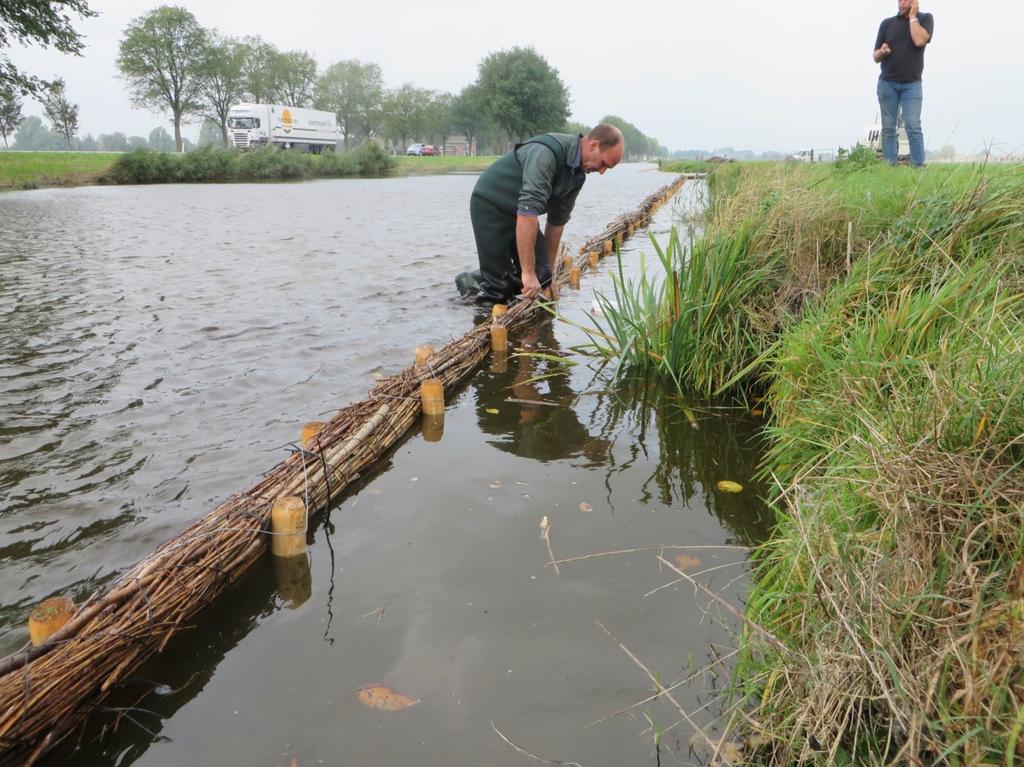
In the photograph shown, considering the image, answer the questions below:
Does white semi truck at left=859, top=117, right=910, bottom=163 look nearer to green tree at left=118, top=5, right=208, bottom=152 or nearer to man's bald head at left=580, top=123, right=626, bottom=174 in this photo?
man's bald head at left=580, top=123, right=626, bottom=174

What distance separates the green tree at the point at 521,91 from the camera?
7812cm

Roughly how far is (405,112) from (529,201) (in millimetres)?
93684

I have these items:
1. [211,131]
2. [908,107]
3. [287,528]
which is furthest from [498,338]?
[211,131]

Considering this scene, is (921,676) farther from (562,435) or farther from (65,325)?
(65,325)

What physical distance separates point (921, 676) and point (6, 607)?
3100 mm

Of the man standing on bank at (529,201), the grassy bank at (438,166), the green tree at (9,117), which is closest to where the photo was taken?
the man standing on bank at (529,201)

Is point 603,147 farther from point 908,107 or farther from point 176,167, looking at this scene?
point 176,167

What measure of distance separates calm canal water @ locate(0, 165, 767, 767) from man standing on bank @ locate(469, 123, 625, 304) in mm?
734

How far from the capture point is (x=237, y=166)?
129ft

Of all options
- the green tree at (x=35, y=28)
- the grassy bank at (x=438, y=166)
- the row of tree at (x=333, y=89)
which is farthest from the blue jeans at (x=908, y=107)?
the row of tree at (x=333, y=89)

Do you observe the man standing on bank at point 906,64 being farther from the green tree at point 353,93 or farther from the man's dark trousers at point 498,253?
the green tree at point 353,93

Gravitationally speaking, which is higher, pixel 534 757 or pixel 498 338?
pixel 498 338

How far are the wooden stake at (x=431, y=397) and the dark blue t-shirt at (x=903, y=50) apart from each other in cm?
771

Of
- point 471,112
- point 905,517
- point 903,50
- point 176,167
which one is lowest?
point 905,517
